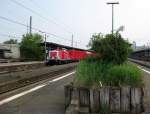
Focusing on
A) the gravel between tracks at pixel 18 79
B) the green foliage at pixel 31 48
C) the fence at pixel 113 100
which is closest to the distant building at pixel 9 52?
the green foliage at pixel 31 48

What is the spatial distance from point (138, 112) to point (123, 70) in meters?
1.94

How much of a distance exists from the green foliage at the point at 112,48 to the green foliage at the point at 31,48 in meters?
72.2

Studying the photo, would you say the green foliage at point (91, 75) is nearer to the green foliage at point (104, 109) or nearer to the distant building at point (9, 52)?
the green foliage at point (104, 109)

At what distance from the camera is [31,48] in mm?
89938

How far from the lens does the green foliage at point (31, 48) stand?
296ft

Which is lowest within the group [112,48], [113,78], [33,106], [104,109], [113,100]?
[33,106]

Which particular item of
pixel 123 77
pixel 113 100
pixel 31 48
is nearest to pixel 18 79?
pixel 123 77

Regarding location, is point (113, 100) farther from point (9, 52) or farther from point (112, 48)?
point (9, 52)

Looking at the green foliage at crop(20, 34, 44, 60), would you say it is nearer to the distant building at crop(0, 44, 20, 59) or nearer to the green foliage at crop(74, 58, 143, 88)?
the distant building at crop(0, 44, 20, 59)

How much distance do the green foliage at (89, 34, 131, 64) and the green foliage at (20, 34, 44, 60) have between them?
72.2 metres

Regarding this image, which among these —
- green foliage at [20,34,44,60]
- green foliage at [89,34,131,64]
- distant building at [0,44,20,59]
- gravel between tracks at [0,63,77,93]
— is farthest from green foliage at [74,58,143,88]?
green foliage at [20,34,44,60]

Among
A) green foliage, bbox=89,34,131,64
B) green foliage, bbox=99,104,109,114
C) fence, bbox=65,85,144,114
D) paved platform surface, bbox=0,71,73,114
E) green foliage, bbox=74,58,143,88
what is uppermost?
green foliage, bbox=89,34,131,64

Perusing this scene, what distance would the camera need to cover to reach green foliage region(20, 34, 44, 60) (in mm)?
90250

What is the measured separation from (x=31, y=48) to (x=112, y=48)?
7396 centimetres
